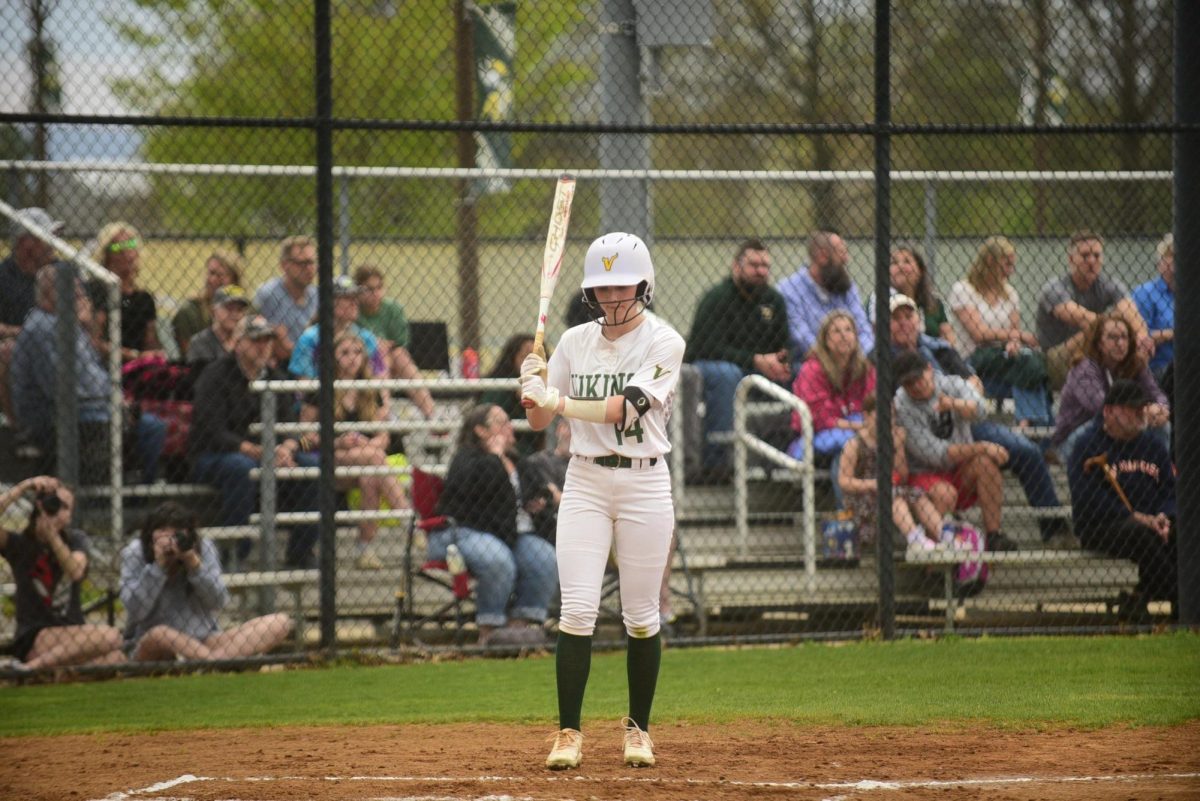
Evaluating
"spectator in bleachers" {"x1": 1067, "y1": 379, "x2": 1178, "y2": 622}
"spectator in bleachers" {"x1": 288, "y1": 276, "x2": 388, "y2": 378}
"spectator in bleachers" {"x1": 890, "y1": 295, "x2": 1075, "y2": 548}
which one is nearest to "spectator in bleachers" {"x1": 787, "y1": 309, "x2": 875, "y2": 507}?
"spectator in bleachers" {"x1": 890, "y1": 295, "x2": 1075, "y2": 548}

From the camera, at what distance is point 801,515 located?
29.3 feet

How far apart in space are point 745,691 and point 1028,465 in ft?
9.37

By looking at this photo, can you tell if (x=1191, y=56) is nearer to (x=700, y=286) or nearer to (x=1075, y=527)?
(x=1075, y=527)

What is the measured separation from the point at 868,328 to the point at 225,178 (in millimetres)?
7101

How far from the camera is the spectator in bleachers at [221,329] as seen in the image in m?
8.45

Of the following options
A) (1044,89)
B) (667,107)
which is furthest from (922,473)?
(667,107)

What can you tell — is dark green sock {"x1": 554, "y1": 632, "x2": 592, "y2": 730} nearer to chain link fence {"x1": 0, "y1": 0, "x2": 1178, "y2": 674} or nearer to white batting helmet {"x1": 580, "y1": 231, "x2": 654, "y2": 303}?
white batting helmet {"x1": 580, "y1": 231, "x2": 654, "y2": 303}

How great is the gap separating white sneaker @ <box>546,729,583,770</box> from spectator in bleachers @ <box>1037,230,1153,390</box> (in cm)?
501

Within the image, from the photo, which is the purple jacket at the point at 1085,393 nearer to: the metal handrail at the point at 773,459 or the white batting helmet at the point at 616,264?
the metal handrail at the point at 773,459

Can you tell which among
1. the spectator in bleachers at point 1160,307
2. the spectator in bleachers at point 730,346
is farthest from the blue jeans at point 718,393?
the spectator in bleachers at point 1160,307

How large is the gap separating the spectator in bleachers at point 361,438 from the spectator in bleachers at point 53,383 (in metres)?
0.97

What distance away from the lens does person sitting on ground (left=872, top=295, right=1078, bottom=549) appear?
852cm

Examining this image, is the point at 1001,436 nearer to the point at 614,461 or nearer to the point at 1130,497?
the point at 1130,497

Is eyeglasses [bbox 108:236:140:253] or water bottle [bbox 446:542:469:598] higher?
eyeglasses [bbox 108:236:140:253]
